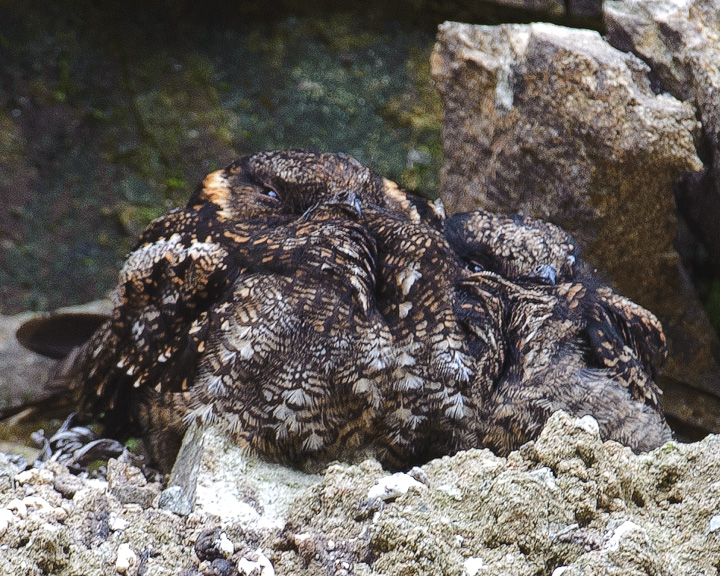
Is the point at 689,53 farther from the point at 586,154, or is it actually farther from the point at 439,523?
the point at 439,523

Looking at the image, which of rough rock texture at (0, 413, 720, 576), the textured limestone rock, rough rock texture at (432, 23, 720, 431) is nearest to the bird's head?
rough rock texture at (432, 23, 720, 431)

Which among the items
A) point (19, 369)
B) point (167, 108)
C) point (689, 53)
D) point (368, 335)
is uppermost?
point (689, 53)

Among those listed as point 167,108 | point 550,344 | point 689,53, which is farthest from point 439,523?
point 167,108

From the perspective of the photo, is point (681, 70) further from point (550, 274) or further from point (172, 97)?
point (172, 97)

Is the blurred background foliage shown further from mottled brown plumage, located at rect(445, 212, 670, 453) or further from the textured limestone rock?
mottled brown plumage, located at rect(445, 212, 670, 453)

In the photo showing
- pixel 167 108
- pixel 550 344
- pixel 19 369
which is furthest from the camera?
pixel 167 108

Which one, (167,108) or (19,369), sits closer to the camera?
(19,369)

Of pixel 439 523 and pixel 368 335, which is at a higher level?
pixel 439 523

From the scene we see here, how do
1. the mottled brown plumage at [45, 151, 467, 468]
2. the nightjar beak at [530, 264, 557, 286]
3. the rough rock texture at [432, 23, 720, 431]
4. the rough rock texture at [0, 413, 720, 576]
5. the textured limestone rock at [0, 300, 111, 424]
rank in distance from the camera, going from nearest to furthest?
the rough rock texture at [0, 413, 720, 576] < the mottled brown plumage at [45, 151, 467, 468] < the nightjar beak at [530, 264, 557, 286] < the rough rock texture at [432, 23, 720, 431] < the textured limestone rock at [0, 300, 111, 424]
